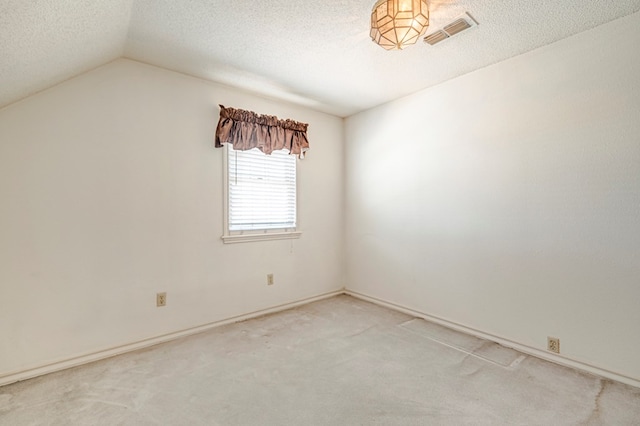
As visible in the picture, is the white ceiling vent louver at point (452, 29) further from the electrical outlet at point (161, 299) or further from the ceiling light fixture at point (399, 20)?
the electrical outlet at point (161, 299)

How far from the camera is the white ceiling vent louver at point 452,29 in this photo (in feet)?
6.61

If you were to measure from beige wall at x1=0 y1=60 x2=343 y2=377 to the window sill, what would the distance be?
74 mm

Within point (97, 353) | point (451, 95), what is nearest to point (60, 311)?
point (97, 353)

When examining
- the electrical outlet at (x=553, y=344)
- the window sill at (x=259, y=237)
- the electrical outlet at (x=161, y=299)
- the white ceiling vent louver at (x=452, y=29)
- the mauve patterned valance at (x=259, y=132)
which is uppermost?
the white ceiling vent louver at (x=452, y=29)

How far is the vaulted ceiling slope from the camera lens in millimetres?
1668

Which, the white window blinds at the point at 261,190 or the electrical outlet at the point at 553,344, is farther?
the white window blinds at the point at 261,190

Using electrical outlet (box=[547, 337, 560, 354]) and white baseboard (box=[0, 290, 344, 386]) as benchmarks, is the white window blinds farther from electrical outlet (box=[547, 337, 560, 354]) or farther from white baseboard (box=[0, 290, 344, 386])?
electrical outlet (box=[547, 337, 560, 354])

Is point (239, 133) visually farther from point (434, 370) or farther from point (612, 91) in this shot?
point (612, 91)

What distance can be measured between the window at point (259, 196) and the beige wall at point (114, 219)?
138 mm

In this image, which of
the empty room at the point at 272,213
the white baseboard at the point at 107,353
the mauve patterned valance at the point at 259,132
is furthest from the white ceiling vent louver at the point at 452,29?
the white baseboard at the point at 107,353

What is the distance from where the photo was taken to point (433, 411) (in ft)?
5.67

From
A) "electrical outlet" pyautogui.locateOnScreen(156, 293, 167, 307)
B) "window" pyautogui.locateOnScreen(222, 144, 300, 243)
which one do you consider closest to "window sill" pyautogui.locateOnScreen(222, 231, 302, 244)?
"window" pyautogui.locateOnScreen(222, 144, 300, 243)

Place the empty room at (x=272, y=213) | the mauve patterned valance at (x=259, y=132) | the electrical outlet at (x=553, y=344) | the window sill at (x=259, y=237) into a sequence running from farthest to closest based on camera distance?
the window sill at (x=259, y=237), the mauve patterned valance at (x=259, y=132), the electrical outlet at (x=553, y=344), the empty room at (x=272, y=213)

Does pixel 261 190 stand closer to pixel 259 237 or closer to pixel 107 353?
pixel 259 237
